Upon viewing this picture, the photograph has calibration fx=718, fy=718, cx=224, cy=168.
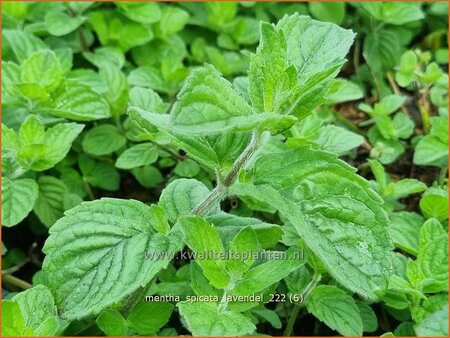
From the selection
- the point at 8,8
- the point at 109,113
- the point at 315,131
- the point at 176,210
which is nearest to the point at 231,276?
the point at 176,210

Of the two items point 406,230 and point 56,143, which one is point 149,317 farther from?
point 406,230

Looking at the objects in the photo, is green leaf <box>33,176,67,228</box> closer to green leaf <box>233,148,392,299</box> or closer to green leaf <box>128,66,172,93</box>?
green leaf <box>128,66,172,93</box>

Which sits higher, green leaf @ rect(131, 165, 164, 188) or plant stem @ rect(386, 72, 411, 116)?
plant stem @ rect(386, 72, 411, 116)

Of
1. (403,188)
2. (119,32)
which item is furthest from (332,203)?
(119,32)

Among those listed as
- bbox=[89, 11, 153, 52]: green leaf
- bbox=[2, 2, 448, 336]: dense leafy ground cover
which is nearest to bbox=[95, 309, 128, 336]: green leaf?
bbox=[2, 2, 448, 336]: dense leafy ground cover

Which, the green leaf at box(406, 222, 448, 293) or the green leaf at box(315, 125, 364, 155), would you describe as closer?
the green leaf at box(406, 222, 448, 293)

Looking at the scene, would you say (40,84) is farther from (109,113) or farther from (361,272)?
(361,272)
